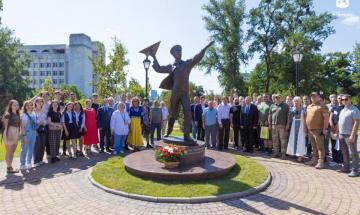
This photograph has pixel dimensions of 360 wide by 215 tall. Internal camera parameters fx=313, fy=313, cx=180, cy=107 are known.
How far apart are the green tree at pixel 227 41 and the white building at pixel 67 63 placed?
202 ft

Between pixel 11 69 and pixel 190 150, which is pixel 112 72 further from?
pixel 11 69

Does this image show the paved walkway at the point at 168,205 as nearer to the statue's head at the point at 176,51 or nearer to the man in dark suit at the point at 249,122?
the man in dark suit at the point at 249,122

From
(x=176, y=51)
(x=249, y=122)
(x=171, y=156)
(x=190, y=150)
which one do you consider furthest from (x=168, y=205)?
(x=249, y=122)

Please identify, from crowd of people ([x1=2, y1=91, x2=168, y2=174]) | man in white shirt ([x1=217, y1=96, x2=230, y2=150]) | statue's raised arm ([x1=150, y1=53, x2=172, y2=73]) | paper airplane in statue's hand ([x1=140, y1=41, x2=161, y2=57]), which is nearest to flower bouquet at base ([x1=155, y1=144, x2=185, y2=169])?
statue's raised arm ([x1=150, y1=53, x2=172, y2=73])

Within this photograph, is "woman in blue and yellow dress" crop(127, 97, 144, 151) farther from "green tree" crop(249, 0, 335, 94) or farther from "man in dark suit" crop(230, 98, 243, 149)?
"green tree" crop(249, 0, 335, 94)

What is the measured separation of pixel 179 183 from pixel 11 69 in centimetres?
4404

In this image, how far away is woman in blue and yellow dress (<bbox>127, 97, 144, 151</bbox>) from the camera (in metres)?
12.3

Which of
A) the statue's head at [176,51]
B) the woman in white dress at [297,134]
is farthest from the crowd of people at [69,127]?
the woman in white dress at [297,134]

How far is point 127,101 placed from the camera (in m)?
13.6

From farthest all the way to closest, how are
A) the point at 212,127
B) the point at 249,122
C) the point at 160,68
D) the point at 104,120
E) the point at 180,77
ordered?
the point at 212,127, the point at 249,122, the point at 104,120, the point at 160,68, the point at 180,77

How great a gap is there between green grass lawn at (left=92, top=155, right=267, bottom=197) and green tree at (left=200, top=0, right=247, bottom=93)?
30673mm

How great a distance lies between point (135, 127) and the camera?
12.3 meters

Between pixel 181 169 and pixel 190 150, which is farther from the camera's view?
pixel 190 150

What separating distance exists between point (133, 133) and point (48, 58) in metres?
106
